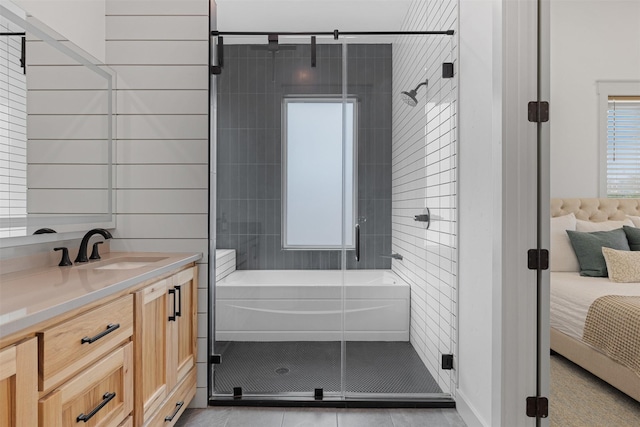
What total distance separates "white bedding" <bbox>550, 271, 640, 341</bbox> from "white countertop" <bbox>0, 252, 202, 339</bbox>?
8.96ft

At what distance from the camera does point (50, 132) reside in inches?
74.5

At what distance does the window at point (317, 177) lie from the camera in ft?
7.97

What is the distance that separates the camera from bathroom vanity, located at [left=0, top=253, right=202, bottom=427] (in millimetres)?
990

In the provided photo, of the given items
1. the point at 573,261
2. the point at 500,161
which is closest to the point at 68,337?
the point at 500,161

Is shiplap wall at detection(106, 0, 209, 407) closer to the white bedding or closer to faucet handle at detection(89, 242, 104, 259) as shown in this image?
faucet handle at detection(89, 242, 104, 259)

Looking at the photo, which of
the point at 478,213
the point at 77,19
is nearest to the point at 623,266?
the point at 478,213

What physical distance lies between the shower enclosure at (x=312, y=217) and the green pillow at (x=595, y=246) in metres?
1.84

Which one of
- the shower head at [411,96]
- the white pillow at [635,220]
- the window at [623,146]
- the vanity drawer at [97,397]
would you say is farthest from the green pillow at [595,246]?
the vanity drawer at [97,397]

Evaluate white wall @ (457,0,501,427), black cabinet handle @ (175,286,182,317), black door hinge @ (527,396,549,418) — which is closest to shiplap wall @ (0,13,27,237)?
black cabinet handle @ (175,286,182,317)

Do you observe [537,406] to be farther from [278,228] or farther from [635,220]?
[635,220]

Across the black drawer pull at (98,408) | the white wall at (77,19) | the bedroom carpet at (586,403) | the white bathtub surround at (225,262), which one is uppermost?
the white wall at (77,19)

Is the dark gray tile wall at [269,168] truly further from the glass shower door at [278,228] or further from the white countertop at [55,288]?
the white countertop at [55,288]

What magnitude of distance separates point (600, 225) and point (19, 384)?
14.3 feet

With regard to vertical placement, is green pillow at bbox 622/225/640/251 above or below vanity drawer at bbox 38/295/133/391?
above
